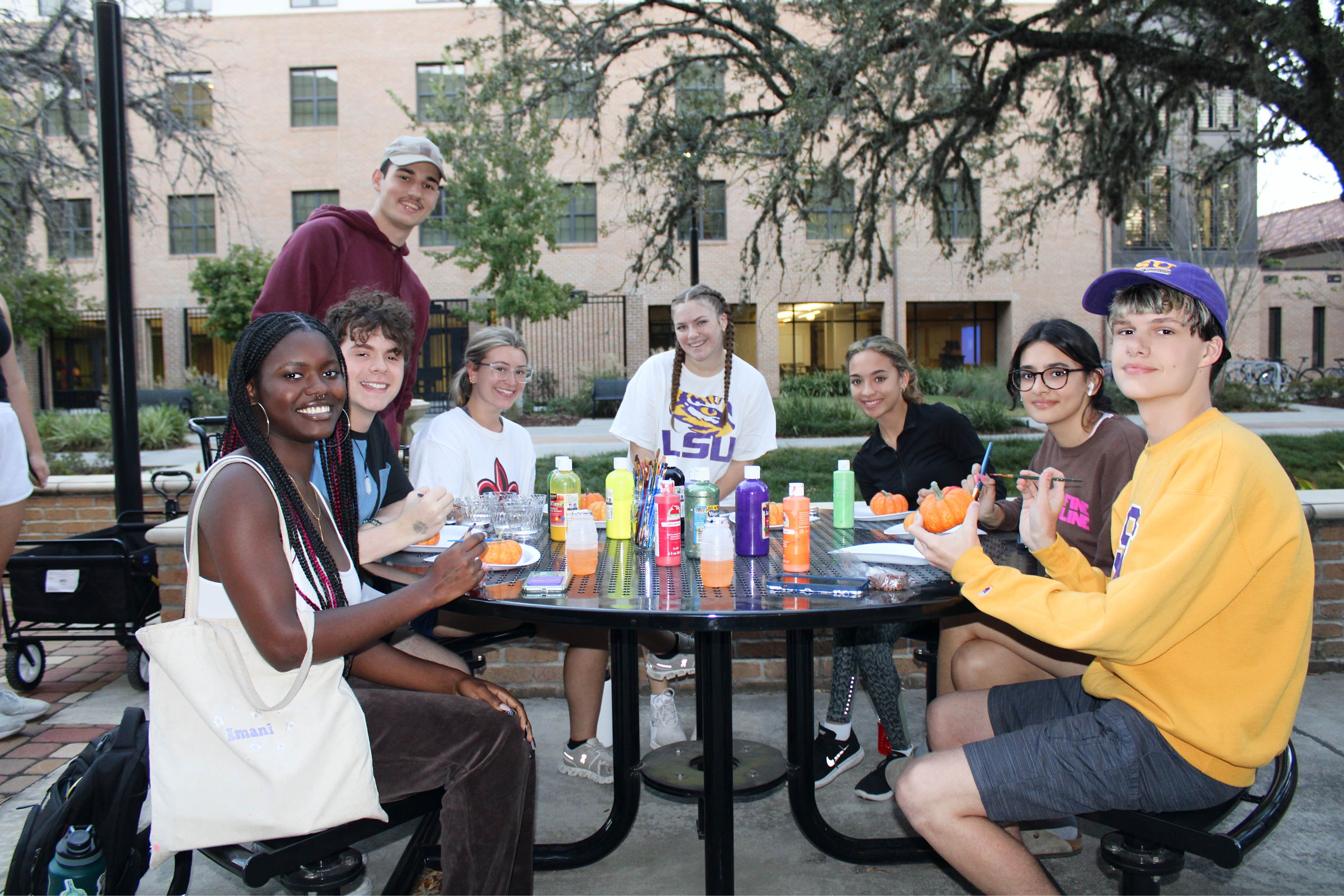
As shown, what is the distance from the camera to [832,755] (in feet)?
11.3

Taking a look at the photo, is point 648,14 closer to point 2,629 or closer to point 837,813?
point 2,629

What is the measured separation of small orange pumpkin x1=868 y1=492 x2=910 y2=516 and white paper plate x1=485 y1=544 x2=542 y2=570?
1397 mm

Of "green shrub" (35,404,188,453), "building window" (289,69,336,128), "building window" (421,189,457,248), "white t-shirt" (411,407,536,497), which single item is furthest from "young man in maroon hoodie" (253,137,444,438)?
"building window" (289,69,336,128)

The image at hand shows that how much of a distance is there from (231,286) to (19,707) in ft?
66.7

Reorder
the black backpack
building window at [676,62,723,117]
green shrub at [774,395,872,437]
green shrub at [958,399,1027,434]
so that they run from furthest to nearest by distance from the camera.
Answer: green shrub at [958,399,1027,434] < green shrub at [774,395,872,437] < building window at [676,62,723,117] < the black backpack

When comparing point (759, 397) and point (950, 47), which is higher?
point (950, 47)

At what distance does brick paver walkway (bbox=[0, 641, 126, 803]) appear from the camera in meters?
3.54

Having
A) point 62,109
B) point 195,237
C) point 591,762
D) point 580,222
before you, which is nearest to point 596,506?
point 591,762

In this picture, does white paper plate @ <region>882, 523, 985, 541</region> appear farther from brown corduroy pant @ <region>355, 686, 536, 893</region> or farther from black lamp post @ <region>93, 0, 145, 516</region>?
black lamp post @ <region>93, 0, 145, 516</region>

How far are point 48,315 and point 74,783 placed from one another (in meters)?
27.6

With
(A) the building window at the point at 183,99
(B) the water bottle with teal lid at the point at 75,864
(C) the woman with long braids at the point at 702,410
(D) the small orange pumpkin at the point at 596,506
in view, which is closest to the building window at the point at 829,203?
(C) the woman with long braids at the point at 702,410

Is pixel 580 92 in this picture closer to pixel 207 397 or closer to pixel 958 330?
pixel 207 397

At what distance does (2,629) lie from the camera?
17.2ft

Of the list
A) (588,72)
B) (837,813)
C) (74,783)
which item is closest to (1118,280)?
(837,813)
